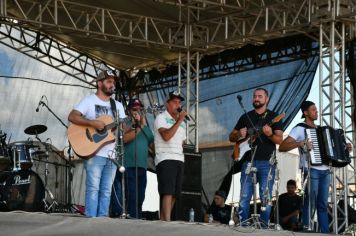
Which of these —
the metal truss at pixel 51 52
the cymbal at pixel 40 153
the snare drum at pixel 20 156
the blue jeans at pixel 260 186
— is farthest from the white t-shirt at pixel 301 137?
the metal truss at pixel 51 52

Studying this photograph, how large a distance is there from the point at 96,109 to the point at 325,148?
250cm

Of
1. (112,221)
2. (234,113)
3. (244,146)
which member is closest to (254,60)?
(234,113)

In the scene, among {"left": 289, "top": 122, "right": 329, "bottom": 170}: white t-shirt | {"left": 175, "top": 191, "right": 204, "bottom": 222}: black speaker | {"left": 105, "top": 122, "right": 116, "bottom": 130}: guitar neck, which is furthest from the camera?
{"left": 175, "top": 191, "right": 204, "bottom": 222}: black speaker

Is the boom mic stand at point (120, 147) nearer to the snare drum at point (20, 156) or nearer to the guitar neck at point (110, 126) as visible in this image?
the guitar neck at point (110, 126)

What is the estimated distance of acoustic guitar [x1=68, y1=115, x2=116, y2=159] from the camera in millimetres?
7621

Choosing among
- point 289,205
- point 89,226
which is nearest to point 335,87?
point 289,205

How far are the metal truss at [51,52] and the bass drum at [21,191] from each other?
4614 mm

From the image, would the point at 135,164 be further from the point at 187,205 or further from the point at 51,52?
the point at 51,52

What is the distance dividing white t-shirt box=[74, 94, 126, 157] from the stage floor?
1.85 metres

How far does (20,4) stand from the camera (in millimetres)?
12852

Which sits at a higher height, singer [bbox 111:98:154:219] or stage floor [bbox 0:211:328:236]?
singer [bbox 111:98:154:219]

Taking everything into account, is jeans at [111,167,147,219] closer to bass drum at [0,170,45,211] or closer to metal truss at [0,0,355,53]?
bass drum at [0,170,45,211]

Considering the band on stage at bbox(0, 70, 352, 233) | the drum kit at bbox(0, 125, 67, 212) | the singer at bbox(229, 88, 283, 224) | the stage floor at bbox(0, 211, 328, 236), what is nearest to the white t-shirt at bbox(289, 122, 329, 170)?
the band on stage at bbox(0, 70, 352, 233)

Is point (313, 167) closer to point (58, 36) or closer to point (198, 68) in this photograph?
point (198, 68)
